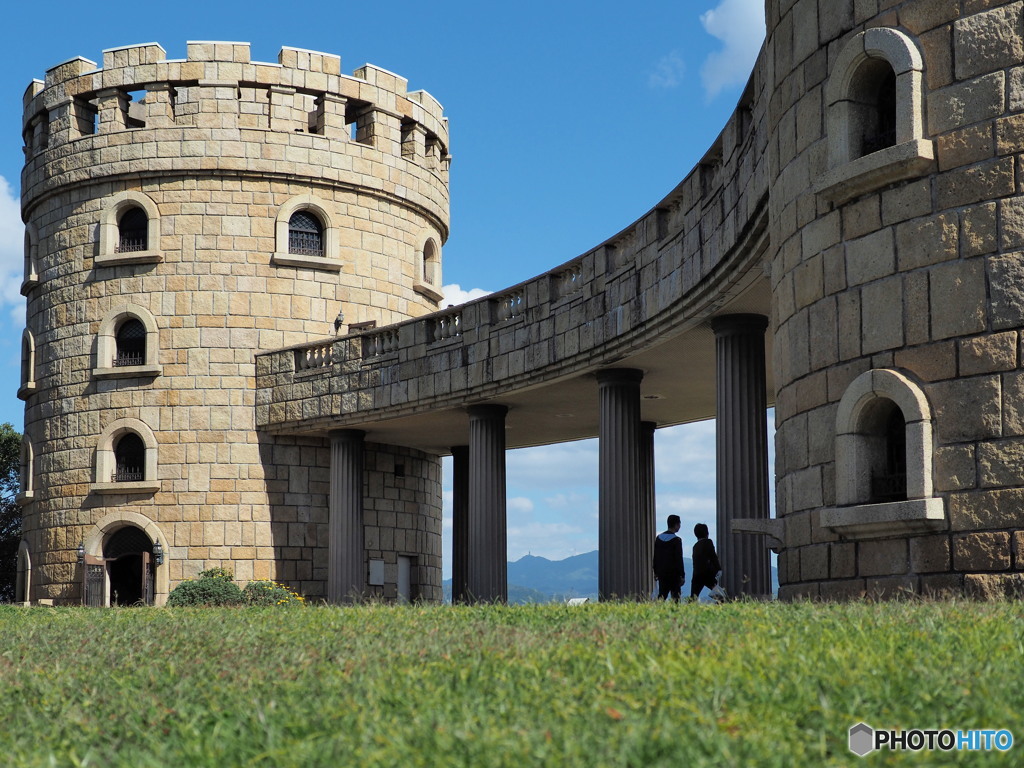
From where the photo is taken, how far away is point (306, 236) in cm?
3147

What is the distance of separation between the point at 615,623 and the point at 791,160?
5873 millimetres

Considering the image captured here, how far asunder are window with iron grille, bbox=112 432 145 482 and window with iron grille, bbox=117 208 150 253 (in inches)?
183

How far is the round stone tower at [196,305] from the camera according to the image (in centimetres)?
2980

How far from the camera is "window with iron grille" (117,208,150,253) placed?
3112 centimetres

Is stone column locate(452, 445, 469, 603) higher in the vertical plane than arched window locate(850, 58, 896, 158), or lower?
lower

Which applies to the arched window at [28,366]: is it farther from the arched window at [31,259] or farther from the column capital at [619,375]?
the column capital at [619,375]

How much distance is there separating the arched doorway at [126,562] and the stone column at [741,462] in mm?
17077

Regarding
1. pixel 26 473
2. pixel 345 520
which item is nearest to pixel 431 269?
pixel 345 520

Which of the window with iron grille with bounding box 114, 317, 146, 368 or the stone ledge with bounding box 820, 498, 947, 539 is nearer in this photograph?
the stone ledge with bounding box 820, 498, 947, 539

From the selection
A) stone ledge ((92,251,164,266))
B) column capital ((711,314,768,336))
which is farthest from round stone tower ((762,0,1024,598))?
stone ledge ((92,251,164,266))

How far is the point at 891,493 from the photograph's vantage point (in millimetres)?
11625

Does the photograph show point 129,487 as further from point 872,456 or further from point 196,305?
point 872,456

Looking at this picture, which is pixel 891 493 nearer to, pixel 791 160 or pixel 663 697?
pixel 791 160

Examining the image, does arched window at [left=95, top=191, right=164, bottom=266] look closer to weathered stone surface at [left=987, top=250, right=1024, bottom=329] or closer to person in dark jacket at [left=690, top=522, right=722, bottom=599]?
person in dark jacket at [left=690, top=522, right=722, bottom=599]
